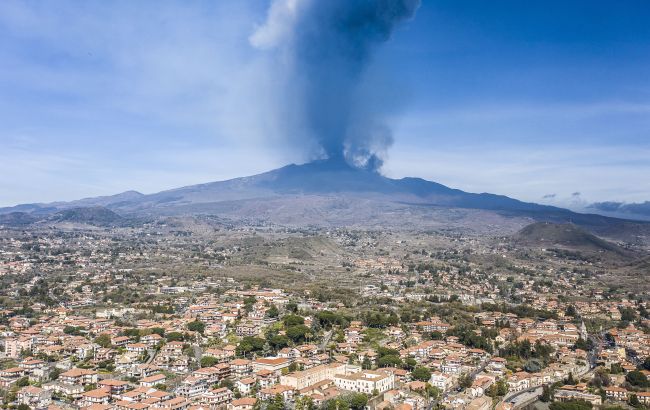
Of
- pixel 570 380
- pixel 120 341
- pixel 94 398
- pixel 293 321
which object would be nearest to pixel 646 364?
pixel 570 380

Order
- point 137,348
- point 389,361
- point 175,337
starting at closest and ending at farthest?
point 389,361 < point 137,348 < point 175,337

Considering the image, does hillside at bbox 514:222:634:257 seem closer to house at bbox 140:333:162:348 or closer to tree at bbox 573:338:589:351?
tree at bbox 573:338:589:351

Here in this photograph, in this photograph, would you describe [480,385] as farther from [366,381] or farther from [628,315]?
[628,315]

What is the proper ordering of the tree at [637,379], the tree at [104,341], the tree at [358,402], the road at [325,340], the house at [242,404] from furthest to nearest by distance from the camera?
the road at [325,340]
the tree at [104,341]
the tree at [637,379]
the tree at [358,402]
the house at [242,404]

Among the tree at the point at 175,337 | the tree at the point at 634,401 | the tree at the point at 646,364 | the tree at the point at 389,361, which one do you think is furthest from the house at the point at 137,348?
the tree at the point at 646,364

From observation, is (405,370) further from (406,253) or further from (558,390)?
(406,253)

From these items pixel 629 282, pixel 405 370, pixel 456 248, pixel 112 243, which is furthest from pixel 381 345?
pixel 112 243

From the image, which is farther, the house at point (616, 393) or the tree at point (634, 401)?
the house at point (616, 393)

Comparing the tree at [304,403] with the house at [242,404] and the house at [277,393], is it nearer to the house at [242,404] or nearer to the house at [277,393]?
the house at [277,393]

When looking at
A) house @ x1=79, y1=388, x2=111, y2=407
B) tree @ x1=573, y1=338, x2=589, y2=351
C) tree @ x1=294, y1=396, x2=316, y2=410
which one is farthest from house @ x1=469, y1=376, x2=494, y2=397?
house @ x1=79, y1=388, x2=111, y2=407

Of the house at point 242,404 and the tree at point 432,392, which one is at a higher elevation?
the house at point 242,404

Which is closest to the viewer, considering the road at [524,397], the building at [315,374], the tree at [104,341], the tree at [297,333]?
the road at [524,397]
